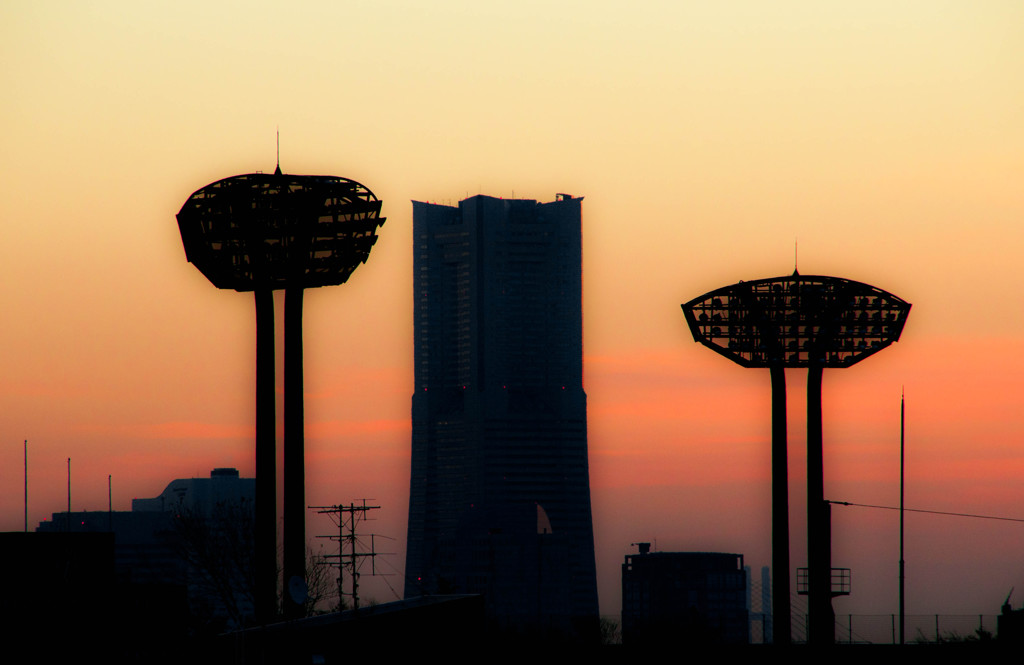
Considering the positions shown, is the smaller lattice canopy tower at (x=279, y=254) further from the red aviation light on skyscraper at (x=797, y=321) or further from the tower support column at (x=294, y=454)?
the red aviation light on skyscraper at (x=797, y=321)

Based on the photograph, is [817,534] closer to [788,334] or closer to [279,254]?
[788,334]

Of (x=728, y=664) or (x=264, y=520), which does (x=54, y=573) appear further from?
(x=728, y=664)

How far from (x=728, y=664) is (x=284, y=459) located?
90.8ft

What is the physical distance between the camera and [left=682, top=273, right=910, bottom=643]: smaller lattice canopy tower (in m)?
110

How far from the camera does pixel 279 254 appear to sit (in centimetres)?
9125

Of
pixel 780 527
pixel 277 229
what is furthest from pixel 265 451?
pixel 780 527

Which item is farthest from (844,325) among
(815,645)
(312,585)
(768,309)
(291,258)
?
(312,585)

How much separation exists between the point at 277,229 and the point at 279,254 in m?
1.43

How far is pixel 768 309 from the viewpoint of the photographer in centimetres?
11331

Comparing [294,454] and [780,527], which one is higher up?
[294,454]

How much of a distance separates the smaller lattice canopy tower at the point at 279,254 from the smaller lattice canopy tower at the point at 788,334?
105ft

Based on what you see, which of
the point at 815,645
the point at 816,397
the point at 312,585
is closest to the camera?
the point at 815,645

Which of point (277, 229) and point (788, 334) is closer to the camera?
point (277, 229)

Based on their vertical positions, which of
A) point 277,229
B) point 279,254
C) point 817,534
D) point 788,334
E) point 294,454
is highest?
point 277,229
